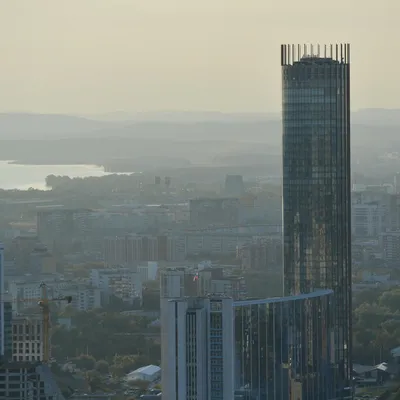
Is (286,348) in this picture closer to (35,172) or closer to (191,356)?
(191,356)

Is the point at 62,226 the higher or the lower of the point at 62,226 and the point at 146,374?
the higher

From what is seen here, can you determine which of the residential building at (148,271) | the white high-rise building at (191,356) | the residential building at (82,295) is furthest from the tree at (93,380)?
the residential building at (148,271)

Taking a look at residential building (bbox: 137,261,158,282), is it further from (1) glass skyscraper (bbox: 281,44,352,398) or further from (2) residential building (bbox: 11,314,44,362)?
(1) glass skyscraper (bbox: 281,44,352,398)

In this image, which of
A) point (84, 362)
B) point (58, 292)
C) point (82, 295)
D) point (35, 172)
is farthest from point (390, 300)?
point (35, 172)

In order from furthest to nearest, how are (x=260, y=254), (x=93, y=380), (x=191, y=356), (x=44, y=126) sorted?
(x=44, y=126)
(x=260, y=254)
(x=93, y=380)
(x=191, y=356)

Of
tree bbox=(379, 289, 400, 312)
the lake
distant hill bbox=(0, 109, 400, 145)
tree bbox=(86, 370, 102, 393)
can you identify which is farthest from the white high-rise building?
the lake

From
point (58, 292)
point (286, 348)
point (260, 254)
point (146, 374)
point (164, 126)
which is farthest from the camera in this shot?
point (164, 126)

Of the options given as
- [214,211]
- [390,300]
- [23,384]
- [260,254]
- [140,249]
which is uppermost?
[214,211]

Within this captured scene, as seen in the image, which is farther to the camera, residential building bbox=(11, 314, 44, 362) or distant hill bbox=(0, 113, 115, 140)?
distant hill bbox=(0, 113, 115, 140)
